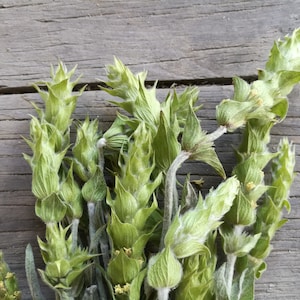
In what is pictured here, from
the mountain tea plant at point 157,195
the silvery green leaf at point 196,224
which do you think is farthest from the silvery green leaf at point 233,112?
the silvery green leaf at point 196,224

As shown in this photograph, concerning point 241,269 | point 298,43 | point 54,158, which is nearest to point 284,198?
point 241,269

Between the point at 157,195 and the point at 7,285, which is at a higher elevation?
the point at 157,195

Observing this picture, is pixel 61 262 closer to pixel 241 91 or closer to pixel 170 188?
pixel 170 188

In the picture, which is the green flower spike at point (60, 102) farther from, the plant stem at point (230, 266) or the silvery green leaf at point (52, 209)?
the plant stem at point (230, 266)

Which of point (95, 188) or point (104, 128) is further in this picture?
point (104, 128)

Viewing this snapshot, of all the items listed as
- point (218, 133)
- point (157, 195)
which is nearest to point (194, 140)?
point (218, 133)
